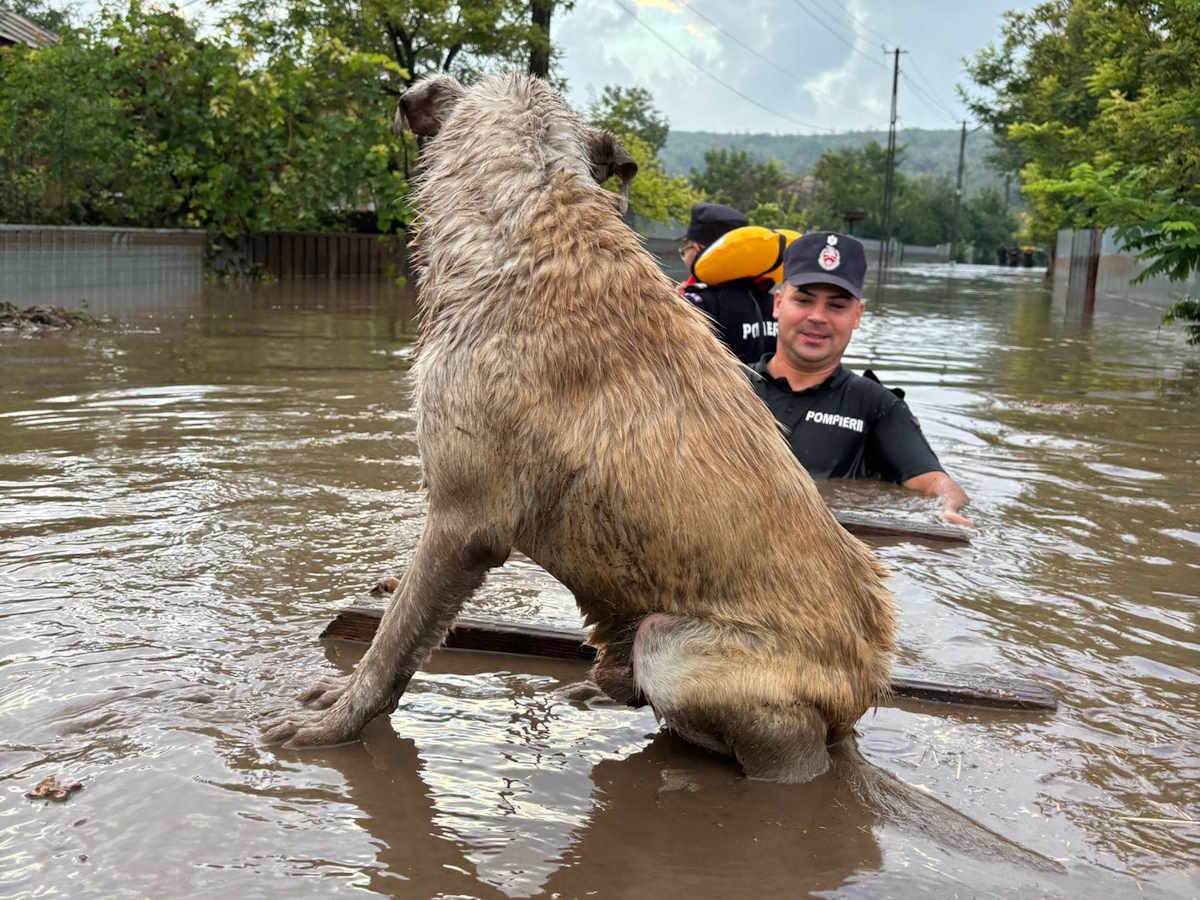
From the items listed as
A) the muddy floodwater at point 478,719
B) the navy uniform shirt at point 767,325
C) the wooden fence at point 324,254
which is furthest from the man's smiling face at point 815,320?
the wooden fence at point 324,254

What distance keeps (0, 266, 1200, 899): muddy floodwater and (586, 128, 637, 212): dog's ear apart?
5.97ft

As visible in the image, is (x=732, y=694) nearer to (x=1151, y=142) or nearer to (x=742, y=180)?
(x=1151, y=142)

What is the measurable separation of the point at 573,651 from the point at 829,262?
7.63 ft

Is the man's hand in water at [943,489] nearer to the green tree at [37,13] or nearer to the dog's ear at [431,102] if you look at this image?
the dog's ear at [431,102]

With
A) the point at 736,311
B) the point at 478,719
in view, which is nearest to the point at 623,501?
the point at 478,719

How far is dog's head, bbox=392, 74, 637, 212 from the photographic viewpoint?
3.87m

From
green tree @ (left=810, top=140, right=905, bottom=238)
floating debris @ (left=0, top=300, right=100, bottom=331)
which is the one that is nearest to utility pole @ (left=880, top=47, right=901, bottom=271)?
green tree @ (left=810, top=140, right=905, bottom=238)

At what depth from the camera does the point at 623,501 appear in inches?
133

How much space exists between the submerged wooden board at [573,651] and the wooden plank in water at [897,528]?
66.4 inches

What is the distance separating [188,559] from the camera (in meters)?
5.36

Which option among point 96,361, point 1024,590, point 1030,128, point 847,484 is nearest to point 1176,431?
point 847,484

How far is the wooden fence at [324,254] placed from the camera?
2588cm

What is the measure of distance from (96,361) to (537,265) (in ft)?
30.3

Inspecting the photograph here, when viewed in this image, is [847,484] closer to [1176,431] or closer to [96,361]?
[1176,431]
